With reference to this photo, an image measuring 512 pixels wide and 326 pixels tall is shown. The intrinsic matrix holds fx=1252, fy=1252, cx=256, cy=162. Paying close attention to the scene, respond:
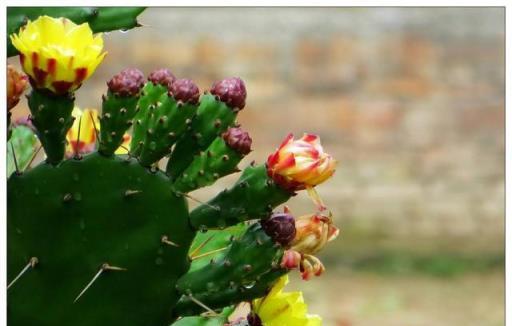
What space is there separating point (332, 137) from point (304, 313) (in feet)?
16.7

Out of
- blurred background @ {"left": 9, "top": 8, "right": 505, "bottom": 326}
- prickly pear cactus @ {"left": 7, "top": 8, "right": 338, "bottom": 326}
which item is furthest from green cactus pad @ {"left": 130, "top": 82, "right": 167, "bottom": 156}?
blurred background @ {"left": 9, "top": 8, "right": 505, "bottom": 326}

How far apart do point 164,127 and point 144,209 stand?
0.07 metres

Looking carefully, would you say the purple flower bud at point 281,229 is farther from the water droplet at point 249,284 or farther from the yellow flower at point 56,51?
the yellow flower at point 56,51

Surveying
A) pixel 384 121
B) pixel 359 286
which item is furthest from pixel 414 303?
pixel 384 121

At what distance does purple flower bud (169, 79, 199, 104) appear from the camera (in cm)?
106

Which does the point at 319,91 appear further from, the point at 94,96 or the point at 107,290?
the point at 107,290

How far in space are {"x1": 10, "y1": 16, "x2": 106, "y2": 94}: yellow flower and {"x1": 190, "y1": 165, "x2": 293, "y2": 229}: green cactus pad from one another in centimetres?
17

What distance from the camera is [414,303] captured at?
6.56 metres

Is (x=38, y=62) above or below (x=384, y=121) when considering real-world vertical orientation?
above

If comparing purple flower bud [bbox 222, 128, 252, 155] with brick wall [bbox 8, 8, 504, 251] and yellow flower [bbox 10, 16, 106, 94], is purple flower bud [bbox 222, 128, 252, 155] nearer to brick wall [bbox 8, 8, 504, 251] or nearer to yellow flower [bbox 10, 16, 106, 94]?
yellow flower [bbox 10, 16, 106, 94]

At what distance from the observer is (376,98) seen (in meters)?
6.16

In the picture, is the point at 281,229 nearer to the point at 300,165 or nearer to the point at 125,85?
the point at 300,165

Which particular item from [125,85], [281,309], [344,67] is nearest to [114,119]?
[125,85]

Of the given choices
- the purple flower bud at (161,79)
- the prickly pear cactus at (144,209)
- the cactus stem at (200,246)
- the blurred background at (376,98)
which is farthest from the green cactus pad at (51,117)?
the blurred background at (376,98)
